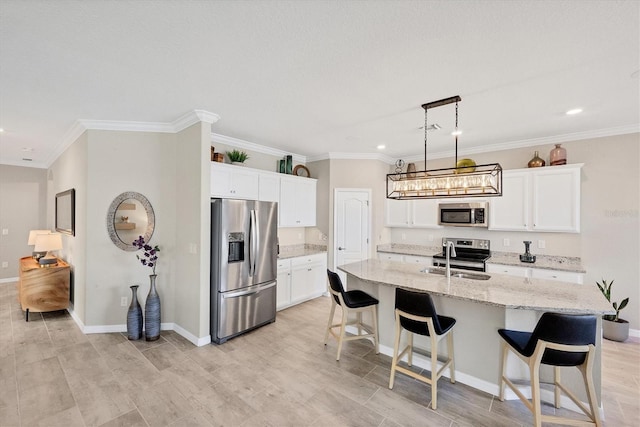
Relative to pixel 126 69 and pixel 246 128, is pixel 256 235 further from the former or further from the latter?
pixel 126 69

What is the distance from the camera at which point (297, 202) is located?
5.07 m

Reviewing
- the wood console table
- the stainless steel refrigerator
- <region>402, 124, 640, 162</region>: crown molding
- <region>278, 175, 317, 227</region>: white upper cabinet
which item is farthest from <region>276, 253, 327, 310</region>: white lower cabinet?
the wood console table

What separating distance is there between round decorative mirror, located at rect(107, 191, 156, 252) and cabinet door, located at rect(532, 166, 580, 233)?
5303 mm

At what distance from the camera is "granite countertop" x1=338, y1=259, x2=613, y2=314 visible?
2.01 m

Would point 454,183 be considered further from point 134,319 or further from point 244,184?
point 134,319

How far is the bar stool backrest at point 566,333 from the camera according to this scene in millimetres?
1828

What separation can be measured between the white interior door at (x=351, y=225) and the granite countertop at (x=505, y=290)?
6.11 feet

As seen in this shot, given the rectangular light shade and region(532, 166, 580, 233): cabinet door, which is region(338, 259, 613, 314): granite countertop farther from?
region(532, 166, 580, 233): cabinet door

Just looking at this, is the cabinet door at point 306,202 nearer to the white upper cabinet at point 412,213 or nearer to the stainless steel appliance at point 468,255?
the white upper cabinet at point 412,213

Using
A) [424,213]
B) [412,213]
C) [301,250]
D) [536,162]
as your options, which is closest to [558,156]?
[536,162]

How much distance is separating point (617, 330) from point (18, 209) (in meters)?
10.6

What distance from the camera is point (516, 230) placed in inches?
165

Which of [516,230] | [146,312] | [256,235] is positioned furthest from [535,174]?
[146,312]

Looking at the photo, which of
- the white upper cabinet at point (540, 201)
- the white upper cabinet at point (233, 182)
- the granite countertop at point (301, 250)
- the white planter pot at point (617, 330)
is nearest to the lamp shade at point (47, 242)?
the white upper cabinet at point (233, 182)
